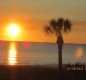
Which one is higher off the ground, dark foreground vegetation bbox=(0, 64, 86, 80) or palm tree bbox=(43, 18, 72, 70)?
palm tree bbox=(43, 18, 72, 70)

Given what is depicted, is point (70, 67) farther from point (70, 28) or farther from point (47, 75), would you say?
point (70, 28)

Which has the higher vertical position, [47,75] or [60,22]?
[60,22]

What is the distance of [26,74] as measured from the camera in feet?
122

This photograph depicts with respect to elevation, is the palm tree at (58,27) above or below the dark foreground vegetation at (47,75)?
above

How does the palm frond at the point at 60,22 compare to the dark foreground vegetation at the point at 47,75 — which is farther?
the palm frond at the point at 60,22

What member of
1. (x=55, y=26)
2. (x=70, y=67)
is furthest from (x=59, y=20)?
(x=70, y=67)

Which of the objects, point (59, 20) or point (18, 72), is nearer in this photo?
point (18, 72)

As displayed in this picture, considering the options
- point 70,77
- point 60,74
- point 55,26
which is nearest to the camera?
point 70,77

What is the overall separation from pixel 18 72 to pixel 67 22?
32.8ft

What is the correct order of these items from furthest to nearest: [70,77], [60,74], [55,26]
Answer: [55,26] < [60,74] < [70,77]

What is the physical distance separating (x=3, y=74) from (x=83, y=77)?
7.65 m

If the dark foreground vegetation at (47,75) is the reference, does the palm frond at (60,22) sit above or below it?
above

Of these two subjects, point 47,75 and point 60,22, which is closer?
point 47,75

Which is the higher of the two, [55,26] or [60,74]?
[55,26]
